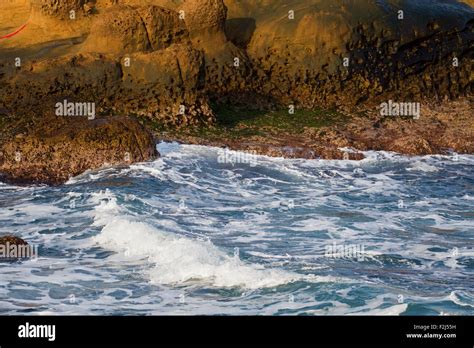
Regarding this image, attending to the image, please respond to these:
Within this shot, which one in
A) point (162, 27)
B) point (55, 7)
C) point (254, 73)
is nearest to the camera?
point (162, 27)

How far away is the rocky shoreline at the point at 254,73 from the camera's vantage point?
18.8m

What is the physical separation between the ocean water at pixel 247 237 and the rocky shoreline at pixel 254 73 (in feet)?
3.13

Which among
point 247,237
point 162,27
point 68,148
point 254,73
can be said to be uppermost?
point 162,27

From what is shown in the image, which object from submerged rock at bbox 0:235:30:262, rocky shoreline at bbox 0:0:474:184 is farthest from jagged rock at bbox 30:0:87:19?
submerged rock at bbox 0:235:30:262

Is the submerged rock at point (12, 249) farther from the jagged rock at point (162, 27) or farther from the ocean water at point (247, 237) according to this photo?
the jagged rock at point (162, 27)

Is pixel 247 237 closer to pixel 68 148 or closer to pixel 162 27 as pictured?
pixel 68 148

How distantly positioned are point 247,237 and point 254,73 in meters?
7.38

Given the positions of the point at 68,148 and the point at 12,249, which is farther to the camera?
the point at 68,148

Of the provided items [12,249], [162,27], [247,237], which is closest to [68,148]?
[247,237]

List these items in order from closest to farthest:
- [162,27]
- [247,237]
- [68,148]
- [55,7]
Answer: [247,237], [68,148], [162,27], [55,7]

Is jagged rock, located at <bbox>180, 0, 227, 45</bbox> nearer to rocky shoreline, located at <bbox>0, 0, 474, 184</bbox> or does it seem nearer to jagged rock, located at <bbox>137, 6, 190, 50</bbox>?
rocky shoreline, located at <bbox>0, 0, 474, 184</bbox>

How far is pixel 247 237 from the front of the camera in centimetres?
1365

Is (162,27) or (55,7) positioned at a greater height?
(55,7)

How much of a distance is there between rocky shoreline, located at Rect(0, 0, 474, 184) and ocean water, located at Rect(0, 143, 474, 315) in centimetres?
95
